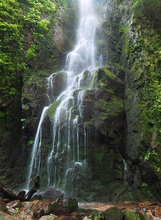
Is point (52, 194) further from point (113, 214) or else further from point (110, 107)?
point (110, 107)

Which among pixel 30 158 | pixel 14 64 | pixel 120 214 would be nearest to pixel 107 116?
pixel 30 158

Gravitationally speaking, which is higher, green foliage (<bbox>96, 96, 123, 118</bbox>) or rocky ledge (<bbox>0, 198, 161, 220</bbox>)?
green foliage (<bbox>96, 96, 123, 118</bbox>)

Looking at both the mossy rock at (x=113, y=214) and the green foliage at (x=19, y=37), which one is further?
the green foliage at (x=19, y=37)

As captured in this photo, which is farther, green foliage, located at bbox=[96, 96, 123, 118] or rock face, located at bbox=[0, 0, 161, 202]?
green foliage, located at bbox=[96, 96, 123, 118]

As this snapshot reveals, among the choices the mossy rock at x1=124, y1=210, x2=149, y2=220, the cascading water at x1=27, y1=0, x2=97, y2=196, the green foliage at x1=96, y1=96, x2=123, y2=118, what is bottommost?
the mossy rock at x1=124, y1=210, x2=149, y2=220

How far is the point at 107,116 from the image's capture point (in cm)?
1051

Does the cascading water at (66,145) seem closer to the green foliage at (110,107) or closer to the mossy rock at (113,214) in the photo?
the green foliage at (110,107)

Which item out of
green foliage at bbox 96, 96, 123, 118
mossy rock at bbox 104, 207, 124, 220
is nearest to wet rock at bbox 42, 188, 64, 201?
mossy rock at bbox 104, 207, 124, 220

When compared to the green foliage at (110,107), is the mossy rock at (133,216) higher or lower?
lower

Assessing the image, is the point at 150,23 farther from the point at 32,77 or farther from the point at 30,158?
the point at 30,158

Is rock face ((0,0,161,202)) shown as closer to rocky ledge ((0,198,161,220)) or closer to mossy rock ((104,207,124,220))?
rocky ledge ((0,198,161,220))

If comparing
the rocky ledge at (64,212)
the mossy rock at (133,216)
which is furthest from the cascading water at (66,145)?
the mossy rock at (133,216)

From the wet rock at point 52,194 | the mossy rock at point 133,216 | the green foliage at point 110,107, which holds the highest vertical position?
the green foliage at point 110,107

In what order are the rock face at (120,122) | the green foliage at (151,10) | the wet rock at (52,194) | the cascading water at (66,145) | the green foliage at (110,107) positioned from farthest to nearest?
1. the green foliage at (151,10)
2. the green foliage at (110,107)
3. the cascading water at (66,145)
4. the rock face at (120,122)
5. the wet rock at (52,194)
